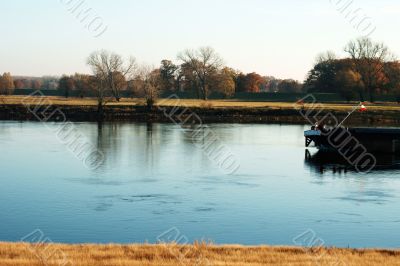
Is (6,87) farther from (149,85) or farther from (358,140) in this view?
(358,140)

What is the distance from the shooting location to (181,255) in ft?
60.6

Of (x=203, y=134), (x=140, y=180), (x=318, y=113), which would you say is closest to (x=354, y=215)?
(x=140, y=180)

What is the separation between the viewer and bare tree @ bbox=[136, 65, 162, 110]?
4273 inches

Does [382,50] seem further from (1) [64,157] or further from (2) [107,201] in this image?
(2) [107,201]

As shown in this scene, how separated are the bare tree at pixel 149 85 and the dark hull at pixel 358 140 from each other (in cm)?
4635

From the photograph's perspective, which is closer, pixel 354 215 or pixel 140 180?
pixel 354 215

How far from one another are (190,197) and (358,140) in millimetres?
37094

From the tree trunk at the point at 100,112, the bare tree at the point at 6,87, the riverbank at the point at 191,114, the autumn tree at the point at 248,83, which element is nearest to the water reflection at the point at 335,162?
the riverbank at the point at 191,114

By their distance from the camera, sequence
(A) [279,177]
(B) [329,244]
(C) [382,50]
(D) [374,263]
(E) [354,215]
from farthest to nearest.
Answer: (C) [382,50] → (A) [279,177] → (E) [354,215] → (B) [329,244] → (D) [374,263]

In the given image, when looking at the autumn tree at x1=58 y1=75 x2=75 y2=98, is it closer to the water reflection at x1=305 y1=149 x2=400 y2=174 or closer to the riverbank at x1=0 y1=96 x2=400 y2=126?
the riverbank at x1=0 y1=96 x2=400 y2=126

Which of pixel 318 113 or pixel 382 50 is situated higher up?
pixel 382 50

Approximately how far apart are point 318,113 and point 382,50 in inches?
1798

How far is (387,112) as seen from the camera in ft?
358

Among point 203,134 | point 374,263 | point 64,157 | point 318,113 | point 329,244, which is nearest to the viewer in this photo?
point 374,263
